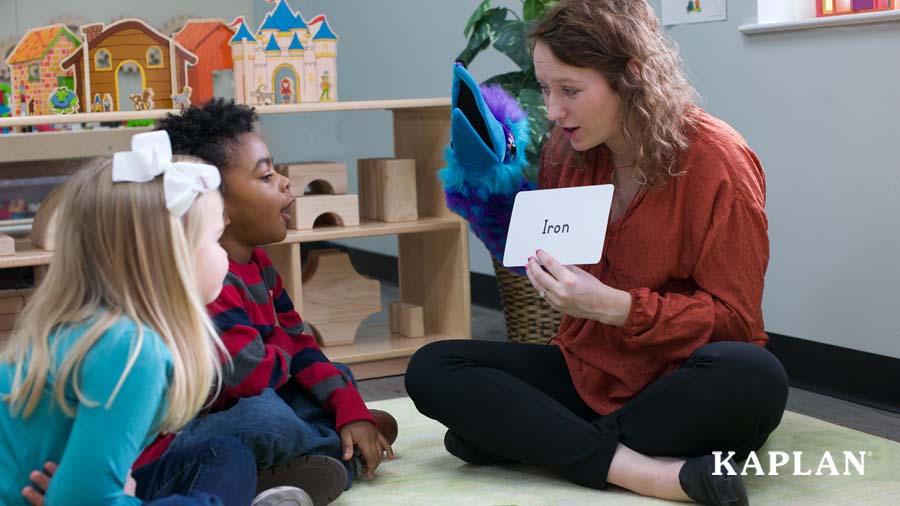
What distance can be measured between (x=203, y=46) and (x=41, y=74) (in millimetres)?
411

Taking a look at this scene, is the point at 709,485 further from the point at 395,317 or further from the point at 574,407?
the point at 395,317

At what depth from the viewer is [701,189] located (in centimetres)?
168

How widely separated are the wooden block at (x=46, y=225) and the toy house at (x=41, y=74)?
21 cm

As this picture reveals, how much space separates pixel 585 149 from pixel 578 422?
42 cm

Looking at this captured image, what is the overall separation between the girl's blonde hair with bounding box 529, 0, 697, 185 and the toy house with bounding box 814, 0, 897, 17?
919 millimetres

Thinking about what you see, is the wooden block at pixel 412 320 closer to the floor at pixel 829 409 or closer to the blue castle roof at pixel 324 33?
the floor at pixel 829 409

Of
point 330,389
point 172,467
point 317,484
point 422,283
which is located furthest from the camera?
point 422,283

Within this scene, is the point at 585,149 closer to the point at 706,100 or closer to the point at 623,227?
the point at 623,227

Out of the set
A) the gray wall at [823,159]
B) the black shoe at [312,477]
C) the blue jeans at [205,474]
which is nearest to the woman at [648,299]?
the black shoe at [312,477]

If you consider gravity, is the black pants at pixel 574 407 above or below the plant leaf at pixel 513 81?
below

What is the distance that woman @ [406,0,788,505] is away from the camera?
64.4 inches

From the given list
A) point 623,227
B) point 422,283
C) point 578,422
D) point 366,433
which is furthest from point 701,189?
point 422,283

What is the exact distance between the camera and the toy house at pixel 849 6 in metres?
2.44

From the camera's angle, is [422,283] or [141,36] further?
[422,283]
